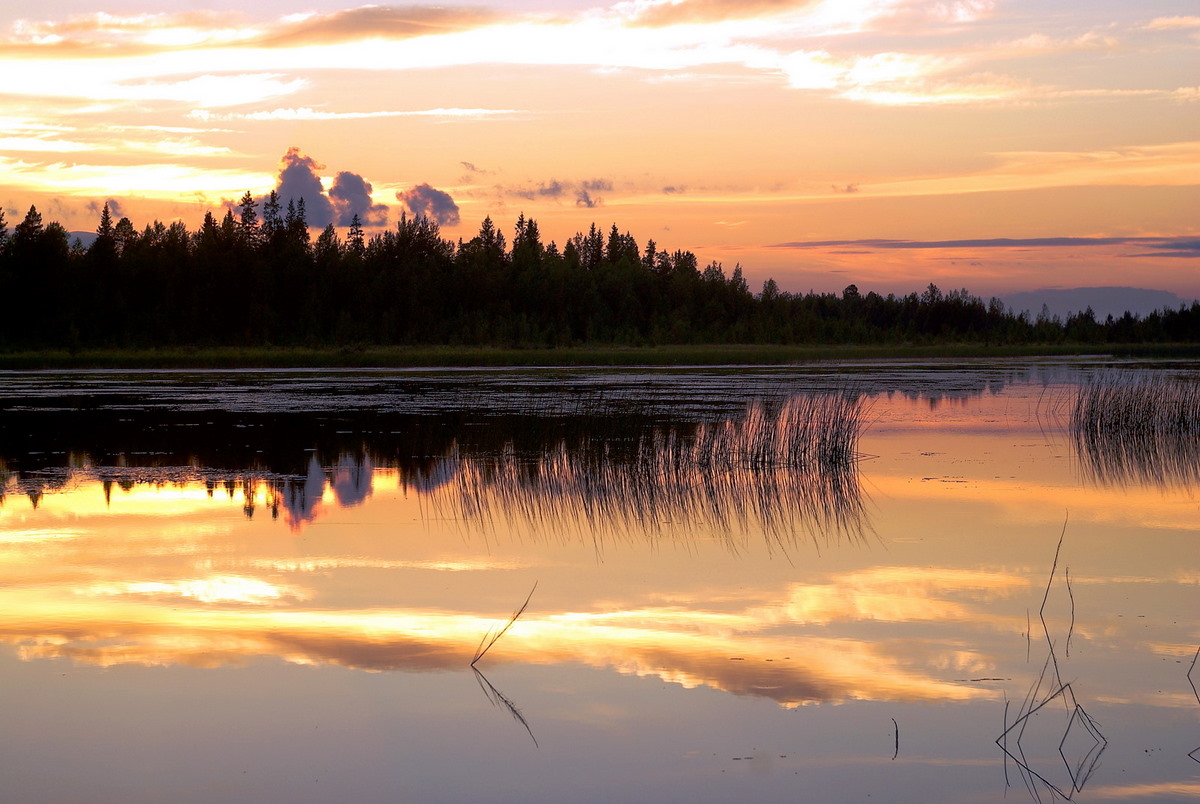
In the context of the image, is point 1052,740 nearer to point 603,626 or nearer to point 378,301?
point 603,626

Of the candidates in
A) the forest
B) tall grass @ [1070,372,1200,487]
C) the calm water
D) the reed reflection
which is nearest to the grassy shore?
the forest

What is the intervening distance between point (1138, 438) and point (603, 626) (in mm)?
14626

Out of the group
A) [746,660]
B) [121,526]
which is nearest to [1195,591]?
[746,660]

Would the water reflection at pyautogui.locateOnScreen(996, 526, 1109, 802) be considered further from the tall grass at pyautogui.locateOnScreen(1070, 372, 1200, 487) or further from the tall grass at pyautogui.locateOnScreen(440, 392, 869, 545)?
the tall grass at pyautogui.locateOnScreen(1070, 372, 1200, 487)

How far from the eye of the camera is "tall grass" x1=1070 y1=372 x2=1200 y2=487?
590 inches

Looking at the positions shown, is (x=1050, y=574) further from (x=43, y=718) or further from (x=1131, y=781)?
(x=43, y=718)

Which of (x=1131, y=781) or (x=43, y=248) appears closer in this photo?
(x=1131, y=781)

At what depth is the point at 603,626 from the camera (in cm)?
744

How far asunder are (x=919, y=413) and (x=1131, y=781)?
68.1 feet

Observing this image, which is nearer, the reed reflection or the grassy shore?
the reed reflection

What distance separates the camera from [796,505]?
12273 mm

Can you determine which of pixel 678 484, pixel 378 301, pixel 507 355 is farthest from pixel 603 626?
pixel 378 301

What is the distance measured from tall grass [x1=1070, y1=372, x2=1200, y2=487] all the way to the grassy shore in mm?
34740

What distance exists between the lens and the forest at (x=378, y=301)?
69.1m
